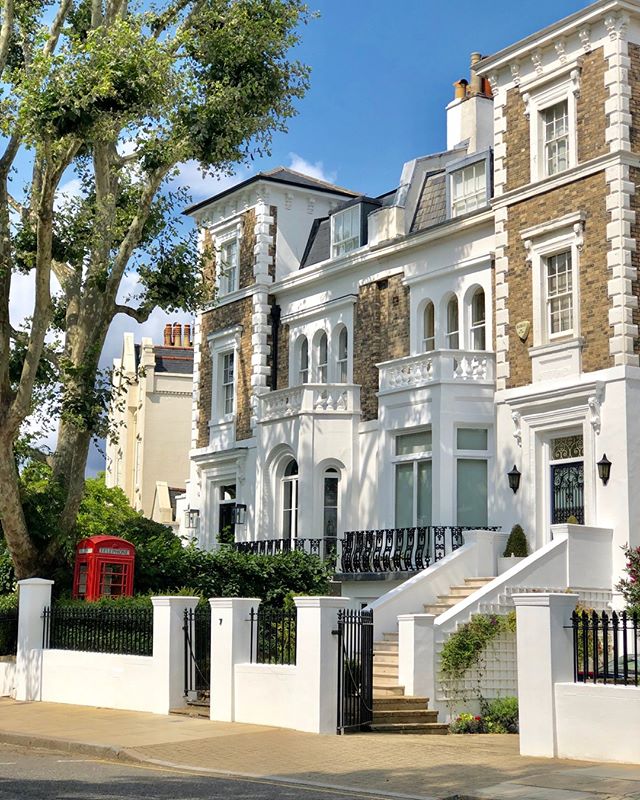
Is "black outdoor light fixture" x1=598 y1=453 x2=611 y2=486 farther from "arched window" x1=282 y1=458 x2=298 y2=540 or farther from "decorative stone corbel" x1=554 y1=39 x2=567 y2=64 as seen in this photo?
"arched window" x1=282 y1=458 x2=298 y2=540

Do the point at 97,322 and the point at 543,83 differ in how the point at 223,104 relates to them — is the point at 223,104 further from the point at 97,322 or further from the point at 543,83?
the point at 543,83

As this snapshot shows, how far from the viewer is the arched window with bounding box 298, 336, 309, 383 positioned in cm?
3127

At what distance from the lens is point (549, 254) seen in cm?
2380

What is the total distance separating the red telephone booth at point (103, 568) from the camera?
72.0 ft

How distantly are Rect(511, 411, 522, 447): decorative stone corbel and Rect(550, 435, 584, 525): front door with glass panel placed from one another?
668mm

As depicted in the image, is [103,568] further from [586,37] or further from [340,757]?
[586,37]

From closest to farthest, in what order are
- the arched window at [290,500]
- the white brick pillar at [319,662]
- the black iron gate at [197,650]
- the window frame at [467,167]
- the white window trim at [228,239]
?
the white brick pillar at [319,662]
the black iron gate at [197,650]
the window frame at [467,167]
the arched window at [290,500]
the white window trim at [228,239]

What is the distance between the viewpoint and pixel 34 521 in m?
22.7

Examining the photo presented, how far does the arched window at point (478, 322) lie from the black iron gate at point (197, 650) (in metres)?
10.3

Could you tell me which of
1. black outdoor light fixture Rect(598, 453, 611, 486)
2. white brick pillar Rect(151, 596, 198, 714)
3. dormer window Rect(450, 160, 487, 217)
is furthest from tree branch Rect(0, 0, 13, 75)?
black outdoor light fixture Rect(598, 453, 611, 486)

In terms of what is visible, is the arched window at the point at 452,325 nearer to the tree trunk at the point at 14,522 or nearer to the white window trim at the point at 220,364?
the white window trim at the point at 220,364

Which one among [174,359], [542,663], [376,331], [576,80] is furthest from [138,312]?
[174,359]

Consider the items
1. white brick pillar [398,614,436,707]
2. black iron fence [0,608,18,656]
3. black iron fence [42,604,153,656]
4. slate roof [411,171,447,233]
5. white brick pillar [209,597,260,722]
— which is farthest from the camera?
slate roof [411,171,447,233]

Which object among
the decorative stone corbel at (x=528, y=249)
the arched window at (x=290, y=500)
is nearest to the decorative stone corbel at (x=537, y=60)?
the decorative stone corbel at (x=528, y=249)
